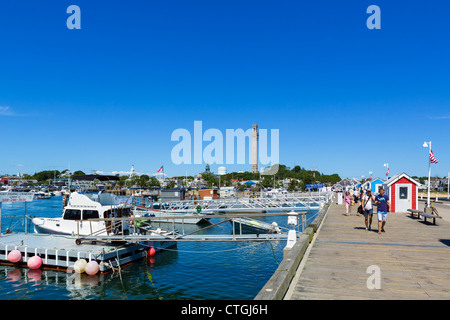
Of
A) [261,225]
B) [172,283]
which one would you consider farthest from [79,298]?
[261,225]

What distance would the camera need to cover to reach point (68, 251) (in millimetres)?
20609

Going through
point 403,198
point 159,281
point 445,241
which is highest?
point 403,198

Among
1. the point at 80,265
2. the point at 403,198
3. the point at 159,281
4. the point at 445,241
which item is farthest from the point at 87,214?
the point at 403,198

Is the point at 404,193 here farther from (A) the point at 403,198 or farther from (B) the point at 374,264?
(B) the point at 374,264

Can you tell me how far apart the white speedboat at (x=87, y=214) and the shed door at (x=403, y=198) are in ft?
71.3

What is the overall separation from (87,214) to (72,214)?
183 centimetres

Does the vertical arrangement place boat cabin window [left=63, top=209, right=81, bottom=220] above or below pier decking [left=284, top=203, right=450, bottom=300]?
below

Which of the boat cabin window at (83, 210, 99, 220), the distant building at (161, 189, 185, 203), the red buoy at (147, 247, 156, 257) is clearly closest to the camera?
the boat cabin window at (83, 210, 99, 220)

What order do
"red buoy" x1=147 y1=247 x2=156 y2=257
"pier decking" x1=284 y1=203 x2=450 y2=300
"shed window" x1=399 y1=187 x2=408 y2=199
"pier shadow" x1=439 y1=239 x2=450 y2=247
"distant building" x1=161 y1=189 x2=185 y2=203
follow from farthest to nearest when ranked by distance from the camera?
"distant building" x1=161 y1=189 x2=185 y2=203 → "shed window" x1=399 y1=187 x2=408 y2=199 → "red buoy" x1=147 y1=247 x2=156 y2=257 → "pier shadow" x1=439 y1=239 x2=450 y2=247 → "pier decking" x1=284 y1=203 x2=450 y2=300

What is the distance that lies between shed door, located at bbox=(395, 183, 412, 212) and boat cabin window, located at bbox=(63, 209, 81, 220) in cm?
2518

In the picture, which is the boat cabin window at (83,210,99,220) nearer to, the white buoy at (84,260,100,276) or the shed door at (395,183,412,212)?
the white buoy at (84,260,100,276)

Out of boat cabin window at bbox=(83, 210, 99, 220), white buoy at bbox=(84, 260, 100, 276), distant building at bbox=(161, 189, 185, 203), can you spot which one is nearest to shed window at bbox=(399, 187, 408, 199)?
white buoy at bbox=(84, 260, 100, 276)

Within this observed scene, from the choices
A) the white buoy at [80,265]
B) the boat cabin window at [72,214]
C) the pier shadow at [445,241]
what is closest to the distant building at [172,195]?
the boat cabin window at [72,214]

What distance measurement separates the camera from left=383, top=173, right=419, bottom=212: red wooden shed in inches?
1037
